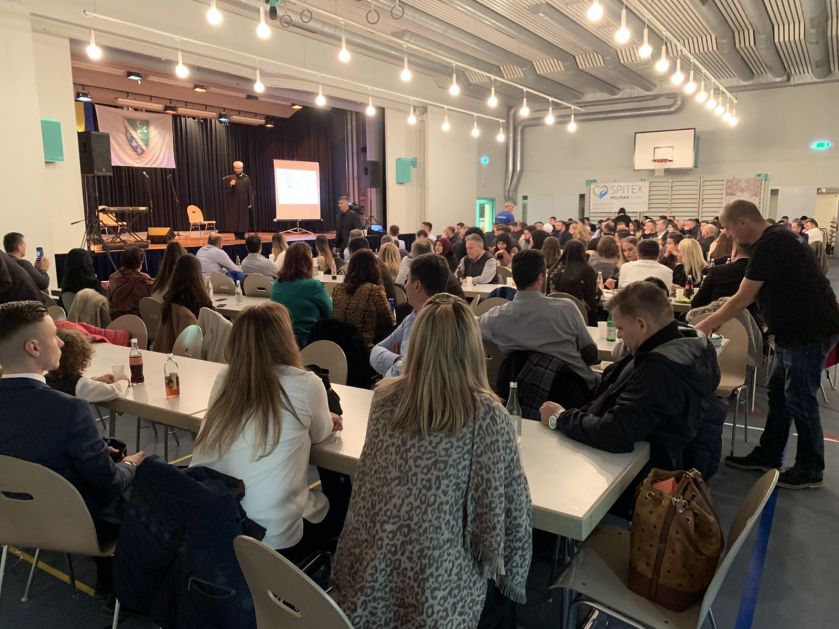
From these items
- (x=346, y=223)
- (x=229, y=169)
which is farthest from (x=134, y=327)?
(x=229, y=169)

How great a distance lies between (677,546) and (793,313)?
7.14 feet

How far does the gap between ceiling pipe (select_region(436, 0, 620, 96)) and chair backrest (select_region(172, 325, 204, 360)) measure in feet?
22.1

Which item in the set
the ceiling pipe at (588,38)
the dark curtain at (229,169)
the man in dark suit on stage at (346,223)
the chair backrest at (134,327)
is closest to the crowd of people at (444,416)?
the chair backrest at (134,327)

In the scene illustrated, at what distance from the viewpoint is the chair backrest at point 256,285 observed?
20.4 feet

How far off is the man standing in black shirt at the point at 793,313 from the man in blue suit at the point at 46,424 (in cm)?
293

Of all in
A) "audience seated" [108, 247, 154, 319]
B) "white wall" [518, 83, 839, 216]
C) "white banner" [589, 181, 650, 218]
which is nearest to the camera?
"audience seated" [108, 247, 154, 319]

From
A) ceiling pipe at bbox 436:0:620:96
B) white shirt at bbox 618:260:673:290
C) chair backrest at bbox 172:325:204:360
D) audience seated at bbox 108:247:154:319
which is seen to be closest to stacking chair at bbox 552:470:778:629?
chair backrest at bbox 172:325:204:360

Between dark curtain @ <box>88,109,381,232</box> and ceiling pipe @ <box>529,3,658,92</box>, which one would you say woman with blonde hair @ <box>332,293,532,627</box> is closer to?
ceiling pipe @ <box>529,3,658,92</box>

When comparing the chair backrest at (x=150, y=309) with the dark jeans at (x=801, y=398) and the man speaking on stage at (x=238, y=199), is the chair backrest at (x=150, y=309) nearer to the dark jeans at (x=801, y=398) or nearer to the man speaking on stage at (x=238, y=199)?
the dark jeans at (x=801, y=398)

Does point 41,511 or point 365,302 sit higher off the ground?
point 365,302

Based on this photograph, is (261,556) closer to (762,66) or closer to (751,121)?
(762,66)

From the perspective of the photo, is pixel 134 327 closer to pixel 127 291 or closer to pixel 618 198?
pixel 127 291

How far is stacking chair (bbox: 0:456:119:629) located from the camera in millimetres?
1903

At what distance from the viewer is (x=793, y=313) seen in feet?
11.0
